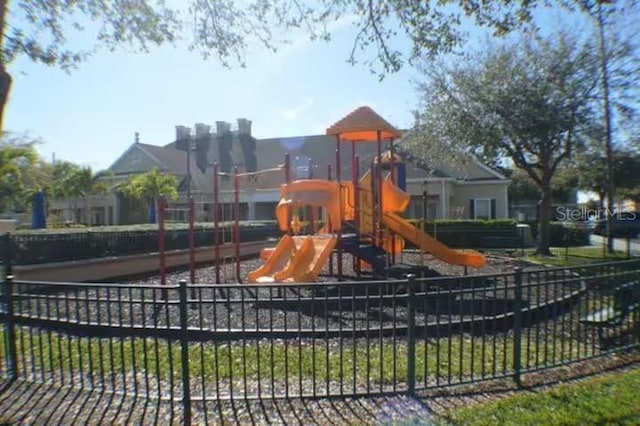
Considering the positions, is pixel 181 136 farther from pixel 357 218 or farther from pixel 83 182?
pixel 357 218

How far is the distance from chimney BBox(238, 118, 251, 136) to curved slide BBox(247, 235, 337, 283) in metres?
30.1

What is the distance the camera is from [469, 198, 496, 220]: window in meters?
26.8

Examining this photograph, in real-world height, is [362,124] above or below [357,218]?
above

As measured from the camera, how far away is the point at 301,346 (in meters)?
Answer: 5.25

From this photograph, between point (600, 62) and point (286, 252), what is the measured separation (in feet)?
44.3

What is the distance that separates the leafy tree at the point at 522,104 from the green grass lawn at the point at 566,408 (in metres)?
13.3

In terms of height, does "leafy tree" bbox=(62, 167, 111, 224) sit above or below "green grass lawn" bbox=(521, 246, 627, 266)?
above

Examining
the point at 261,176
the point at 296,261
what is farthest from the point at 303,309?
the point at 261,176

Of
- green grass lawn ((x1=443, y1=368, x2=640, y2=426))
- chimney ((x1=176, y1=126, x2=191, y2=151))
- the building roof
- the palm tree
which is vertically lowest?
green grass lawn ((x1=443, y1=368, x2=640, y2=426))

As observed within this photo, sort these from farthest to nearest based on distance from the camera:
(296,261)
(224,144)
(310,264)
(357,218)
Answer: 1. (224,144)
2. (357,218)
3. (310,264)
4. (296,261)

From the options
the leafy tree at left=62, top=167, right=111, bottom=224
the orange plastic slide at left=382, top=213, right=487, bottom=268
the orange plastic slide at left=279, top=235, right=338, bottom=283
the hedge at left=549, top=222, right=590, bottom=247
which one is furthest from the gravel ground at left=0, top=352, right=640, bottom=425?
the leafy tree at left=62, top=167, right=111, bottom=224

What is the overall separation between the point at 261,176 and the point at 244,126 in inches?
612

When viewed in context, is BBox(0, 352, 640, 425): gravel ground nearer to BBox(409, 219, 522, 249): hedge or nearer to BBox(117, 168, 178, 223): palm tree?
BBox(409, 219, 522, 249): hedge

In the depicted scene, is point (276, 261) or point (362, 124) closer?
point (276, 261)
